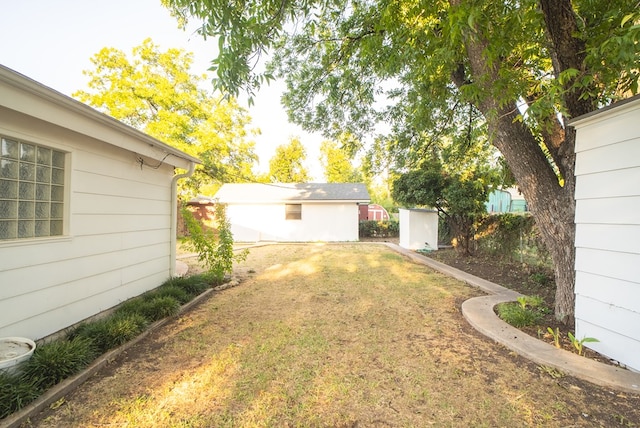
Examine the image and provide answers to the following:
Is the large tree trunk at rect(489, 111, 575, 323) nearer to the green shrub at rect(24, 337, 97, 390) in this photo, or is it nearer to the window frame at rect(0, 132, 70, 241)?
the green shrub at rect(24, 337, 97, 390)

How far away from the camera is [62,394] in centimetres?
234

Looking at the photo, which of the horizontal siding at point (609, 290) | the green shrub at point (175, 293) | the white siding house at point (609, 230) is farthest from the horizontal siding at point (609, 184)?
the green shrub at point (175, 293)

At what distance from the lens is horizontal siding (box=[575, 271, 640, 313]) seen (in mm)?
2568

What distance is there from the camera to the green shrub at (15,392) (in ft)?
6.61

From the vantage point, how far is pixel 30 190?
9.84ft

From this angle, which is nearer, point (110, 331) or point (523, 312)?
point (110, 331)

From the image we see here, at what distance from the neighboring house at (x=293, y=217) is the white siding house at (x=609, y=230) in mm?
12686

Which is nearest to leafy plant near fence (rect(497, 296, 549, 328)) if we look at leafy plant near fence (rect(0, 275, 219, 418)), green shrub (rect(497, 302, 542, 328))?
green shrub (rect(497, 302, 542, 328))

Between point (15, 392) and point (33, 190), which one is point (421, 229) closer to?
point (33, 190)

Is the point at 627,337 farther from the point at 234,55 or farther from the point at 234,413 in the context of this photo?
the point at 234,55

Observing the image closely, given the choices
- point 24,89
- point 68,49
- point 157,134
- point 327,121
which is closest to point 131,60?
point 157,134

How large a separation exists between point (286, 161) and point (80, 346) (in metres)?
28.9

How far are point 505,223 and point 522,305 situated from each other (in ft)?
15.5

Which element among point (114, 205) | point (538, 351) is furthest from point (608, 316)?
point (114, 205)
